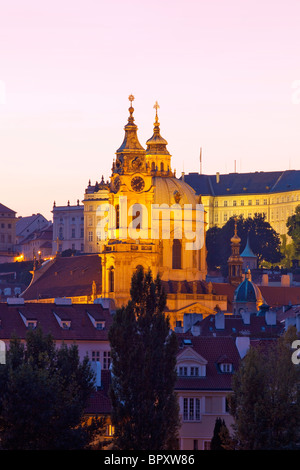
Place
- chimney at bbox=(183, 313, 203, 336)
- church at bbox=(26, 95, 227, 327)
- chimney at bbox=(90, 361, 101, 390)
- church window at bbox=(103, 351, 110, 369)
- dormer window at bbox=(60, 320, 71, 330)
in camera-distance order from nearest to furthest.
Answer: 1. chimney at bbox=(90, 361, 101, 390)
2. church window at bbox=(103, 351, 110, 369)
3. dormer window at bbox=(60, 320, 71, 330)
4. chimney at bbox=(183, 313, 203, 336)
5. church at bbox=(26, 95, 227, 327)

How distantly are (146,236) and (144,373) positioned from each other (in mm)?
98141

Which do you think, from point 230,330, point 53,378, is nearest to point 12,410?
point 53,378

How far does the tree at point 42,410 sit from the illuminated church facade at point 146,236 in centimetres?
9295

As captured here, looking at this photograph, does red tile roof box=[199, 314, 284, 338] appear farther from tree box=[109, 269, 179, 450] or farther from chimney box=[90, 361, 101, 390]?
tree box=[109, 269, 179, 450]

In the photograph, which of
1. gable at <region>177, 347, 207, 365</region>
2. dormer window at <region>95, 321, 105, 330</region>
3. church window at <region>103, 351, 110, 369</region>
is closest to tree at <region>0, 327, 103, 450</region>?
gable at <region>177, 347, 207, 365</region>

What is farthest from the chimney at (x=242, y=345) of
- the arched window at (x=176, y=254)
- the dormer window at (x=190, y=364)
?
the arched window at (x=176, y=254)

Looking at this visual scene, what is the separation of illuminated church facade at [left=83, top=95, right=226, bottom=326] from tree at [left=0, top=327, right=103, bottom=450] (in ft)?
305

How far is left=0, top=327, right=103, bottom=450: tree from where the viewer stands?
9256 centimetres

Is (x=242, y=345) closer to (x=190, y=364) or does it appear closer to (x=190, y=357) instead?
(x=190, y=357)

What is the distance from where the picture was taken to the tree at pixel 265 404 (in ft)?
302

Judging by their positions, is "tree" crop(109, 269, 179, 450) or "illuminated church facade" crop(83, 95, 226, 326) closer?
"tree" crop(109, 269, 179, 450)

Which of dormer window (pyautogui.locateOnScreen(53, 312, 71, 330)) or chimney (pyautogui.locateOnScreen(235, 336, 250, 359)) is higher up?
dormer window (pyautogui.locateOnScreen(53, 312, 71, 330))

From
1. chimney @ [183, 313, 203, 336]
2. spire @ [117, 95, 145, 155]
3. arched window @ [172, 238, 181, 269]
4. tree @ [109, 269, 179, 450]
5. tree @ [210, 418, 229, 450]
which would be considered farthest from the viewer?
arched window @ [172, 238, 181, 269]

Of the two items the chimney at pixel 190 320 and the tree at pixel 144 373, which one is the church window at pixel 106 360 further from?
the chimney at pixel 190 320
